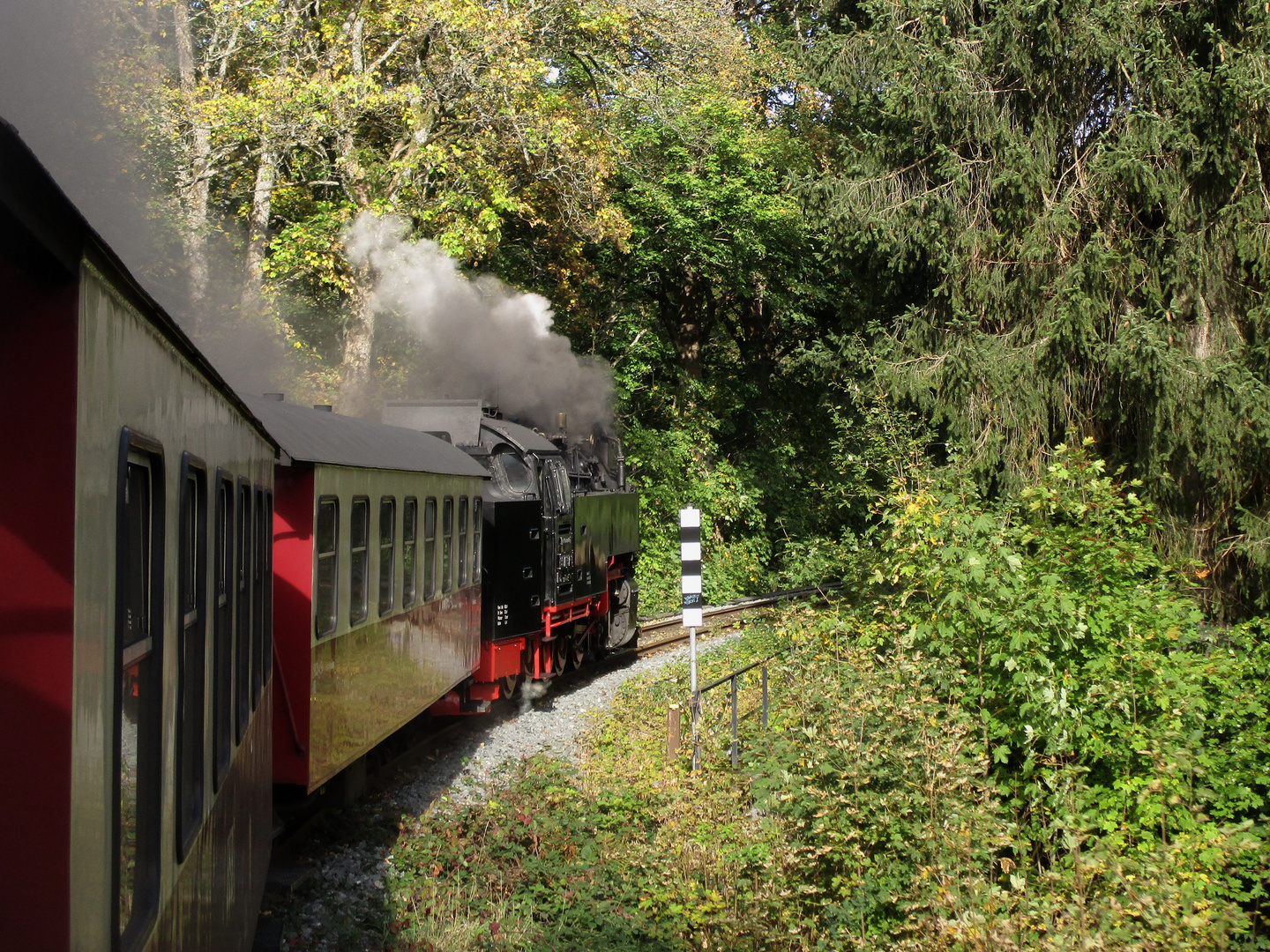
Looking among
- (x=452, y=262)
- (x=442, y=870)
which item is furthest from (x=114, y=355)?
(x=452, y=262)

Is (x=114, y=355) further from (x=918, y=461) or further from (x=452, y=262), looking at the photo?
(x=452, y=262)

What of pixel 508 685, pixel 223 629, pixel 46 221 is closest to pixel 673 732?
pixel 508 685

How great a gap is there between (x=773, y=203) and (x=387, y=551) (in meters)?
16.3

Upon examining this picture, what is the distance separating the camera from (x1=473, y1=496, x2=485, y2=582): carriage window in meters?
10.5

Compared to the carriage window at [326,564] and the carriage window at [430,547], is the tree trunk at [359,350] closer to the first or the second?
the carriage window at [430,547]

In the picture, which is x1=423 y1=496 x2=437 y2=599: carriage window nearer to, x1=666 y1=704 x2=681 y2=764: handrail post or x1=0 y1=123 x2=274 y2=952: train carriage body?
x1=666 y1=704 x2=681 y2=764: handrail post

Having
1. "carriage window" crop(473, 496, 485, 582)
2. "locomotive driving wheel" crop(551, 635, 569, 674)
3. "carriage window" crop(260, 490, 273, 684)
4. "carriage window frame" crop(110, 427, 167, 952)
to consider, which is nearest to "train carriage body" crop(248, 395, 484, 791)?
"carriage window" crop(473, 496, 485, 582)

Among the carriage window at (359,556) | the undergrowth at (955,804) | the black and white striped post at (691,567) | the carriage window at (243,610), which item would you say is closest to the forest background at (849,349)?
the undergrowth at (955,804)

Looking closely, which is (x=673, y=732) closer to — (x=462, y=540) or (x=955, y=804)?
(x=462, y=540)

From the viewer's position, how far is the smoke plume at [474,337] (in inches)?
632

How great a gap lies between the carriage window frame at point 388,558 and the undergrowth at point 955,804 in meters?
1.58

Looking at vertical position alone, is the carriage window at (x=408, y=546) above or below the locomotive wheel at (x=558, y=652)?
above

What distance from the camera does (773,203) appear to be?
72.1ft

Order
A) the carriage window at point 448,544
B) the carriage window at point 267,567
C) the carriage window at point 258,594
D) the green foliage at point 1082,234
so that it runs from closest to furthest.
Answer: the carriage window at point 258,594 < the carriage window at point 267,567 < the carriage window at point 448,544 < the green foliage at point 1082,234
